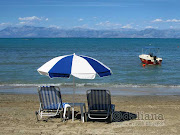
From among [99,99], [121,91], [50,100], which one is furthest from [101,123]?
[121,91]

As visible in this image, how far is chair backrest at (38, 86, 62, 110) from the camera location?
319 inches

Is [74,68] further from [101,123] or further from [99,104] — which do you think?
[101,123]

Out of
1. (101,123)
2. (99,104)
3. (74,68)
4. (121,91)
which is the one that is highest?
(74,68)

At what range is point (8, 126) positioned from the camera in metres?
7.93

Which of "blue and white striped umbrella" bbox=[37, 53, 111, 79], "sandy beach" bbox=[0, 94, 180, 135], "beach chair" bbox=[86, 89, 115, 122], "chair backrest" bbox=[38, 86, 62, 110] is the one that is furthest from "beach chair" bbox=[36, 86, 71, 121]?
"beach chair" bbox=[86, 89, 115, 122]

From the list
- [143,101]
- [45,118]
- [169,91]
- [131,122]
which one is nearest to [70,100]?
[143,101]

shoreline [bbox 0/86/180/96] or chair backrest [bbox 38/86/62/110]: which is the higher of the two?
chair backrest [bbox 38/86/62/110]

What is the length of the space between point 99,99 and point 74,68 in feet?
3.76

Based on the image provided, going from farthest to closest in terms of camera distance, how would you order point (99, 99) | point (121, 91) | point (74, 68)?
point (121, 91), point (99, 99), point (74, 68)

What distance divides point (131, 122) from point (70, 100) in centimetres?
493

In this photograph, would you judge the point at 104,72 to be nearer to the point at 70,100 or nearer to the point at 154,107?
the point at 154,107

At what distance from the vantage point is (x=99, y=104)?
8148 millimetres

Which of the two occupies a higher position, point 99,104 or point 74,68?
point 74,68

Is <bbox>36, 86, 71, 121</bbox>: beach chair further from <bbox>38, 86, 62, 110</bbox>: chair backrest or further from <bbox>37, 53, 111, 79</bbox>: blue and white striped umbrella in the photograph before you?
<bbox>37, 53, 111, 79</bbox>: blue and white striped umbrella
